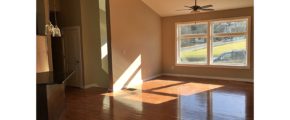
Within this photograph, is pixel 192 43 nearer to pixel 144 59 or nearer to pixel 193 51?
pixel 193 51

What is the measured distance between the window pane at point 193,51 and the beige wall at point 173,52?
11.4 inches

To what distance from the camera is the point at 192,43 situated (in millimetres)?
8219

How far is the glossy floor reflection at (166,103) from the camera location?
3977mm

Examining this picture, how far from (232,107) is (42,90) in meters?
3.45

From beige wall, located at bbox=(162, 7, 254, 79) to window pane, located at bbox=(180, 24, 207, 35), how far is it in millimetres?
283

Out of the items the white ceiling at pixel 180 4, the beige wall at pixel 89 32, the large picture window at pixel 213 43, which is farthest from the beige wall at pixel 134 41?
the large picture window at pixel 213 43

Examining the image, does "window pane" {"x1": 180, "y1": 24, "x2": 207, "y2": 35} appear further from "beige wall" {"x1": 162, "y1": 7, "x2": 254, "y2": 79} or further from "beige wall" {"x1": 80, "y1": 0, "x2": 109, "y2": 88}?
"beige wall" {"x1": 80, "y1": 0, "x2": 109, "y2": 88}

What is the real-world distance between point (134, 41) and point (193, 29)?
98.0 inches

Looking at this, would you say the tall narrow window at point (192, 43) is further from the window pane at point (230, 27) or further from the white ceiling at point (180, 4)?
the white ceiling at point (180, 4)

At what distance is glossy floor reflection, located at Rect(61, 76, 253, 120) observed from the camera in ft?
13.0

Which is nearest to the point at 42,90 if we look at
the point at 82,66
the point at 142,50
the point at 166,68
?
the point at 82,66

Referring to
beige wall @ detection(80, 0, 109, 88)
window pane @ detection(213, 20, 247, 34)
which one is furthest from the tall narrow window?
beige wall @ detection(80, 0, 109, 88)
